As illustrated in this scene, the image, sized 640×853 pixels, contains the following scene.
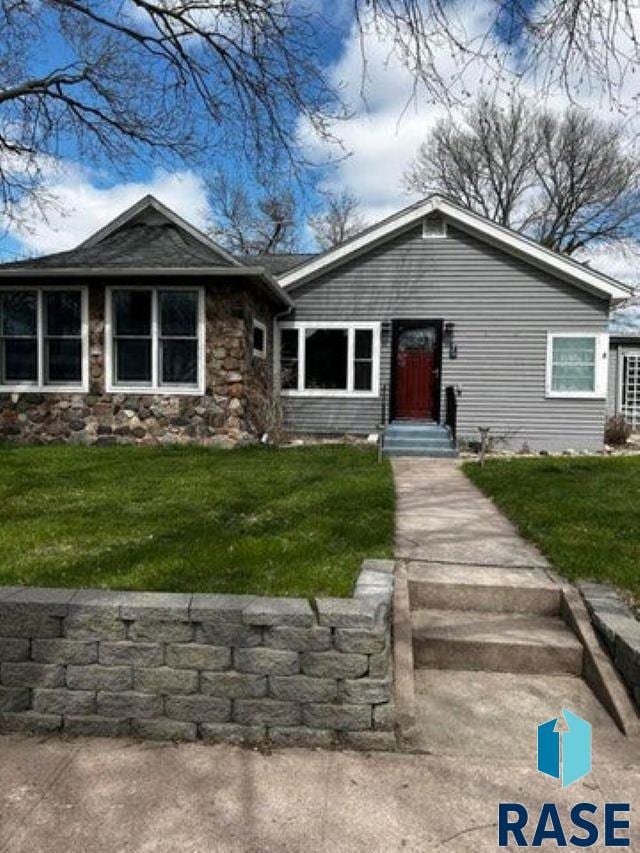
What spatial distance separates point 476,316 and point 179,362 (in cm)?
578

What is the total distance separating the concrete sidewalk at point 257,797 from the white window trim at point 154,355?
7.98m

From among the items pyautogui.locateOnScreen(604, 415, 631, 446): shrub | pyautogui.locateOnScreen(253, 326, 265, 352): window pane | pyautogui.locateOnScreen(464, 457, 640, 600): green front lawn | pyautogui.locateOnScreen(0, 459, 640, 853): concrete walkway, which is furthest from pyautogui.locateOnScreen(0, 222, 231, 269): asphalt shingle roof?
pyautogui.locateOnScreen(604, 415, 631, 446): shrub

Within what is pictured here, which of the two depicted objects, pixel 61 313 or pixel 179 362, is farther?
pixel 61 313

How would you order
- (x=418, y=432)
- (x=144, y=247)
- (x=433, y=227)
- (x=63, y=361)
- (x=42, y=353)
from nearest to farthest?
(x=42, y=353)
(x=63, y=361)
(x=144, y=247)
(x=418, y=432)
(x=433, y=227)

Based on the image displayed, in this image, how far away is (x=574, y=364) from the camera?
12.0 m

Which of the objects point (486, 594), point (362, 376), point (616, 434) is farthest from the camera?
point (616, 434)

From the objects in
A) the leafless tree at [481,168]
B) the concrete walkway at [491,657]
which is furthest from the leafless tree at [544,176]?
the concrete walkway at [491,657]

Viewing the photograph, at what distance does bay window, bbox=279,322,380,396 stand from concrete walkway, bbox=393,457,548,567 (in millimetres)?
4664

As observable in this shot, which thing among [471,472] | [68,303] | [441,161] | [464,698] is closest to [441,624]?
[464,698]

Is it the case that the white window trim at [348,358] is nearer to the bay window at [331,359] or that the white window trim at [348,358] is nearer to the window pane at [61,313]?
the bay window at [331,359]

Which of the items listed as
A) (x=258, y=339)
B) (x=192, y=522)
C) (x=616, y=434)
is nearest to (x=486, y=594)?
(x=192, y=522)

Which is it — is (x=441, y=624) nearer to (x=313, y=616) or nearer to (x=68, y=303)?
(x=313, y=616)

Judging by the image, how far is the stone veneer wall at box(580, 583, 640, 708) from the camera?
284 centimetres

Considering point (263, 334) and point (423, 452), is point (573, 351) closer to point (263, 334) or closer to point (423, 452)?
point (423, 452)
